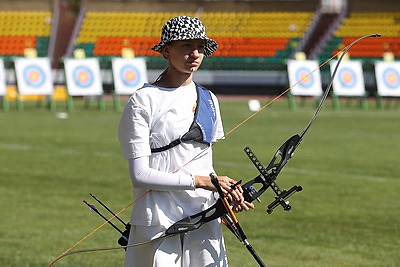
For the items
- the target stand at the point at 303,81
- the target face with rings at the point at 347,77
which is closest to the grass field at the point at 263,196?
the target stand at the point at 303,81

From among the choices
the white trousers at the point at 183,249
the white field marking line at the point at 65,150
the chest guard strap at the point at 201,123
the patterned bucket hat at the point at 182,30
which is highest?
the patterned bucket hat at the point at 182,30

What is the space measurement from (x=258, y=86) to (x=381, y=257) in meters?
33.4

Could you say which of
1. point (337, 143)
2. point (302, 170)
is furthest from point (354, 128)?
point (302, 170)

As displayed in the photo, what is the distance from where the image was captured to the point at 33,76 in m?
31.5

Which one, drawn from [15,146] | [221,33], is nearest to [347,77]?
[221,33]

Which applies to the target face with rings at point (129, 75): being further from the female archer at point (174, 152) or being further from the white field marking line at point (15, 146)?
the female archer at point (174, 152)

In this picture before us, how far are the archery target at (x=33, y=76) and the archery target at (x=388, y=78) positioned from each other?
9.41m

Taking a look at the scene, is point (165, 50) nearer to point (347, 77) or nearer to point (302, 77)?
point (302, 77)

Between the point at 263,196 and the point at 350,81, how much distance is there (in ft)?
66.4

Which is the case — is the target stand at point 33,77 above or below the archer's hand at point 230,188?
below

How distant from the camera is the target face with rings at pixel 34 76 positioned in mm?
31188

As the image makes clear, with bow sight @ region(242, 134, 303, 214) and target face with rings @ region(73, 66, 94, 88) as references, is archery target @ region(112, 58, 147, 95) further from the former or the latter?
bow sight @ region(242, 134, 303, 214)

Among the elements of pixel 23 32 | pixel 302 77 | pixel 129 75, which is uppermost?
pixel 23 32

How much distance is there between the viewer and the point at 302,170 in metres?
14.6
